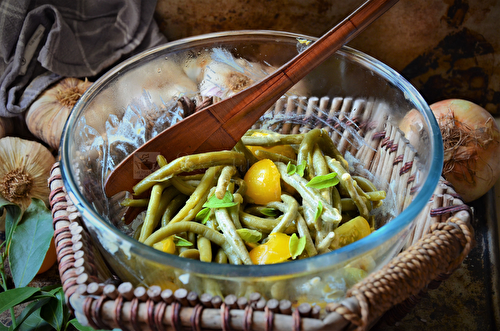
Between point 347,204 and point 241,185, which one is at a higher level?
point 241,185

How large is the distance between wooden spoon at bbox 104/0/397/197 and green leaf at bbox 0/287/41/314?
1.00ft

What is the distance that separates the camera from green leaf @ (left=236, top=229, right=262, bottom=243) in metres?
0.86

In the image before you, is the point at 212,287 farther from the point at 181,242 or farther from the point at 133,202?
the point at 133,202

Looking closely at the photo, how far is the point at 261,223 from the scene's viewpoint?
915 millimetres

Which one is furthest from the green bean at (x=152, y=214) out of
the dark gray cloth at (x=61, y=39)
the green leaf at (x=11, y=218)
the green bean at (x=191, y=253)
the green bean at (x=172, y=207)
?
the dark gray cloth at (x=61, y=39)

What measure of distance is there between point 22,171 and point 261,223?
40.4 inches

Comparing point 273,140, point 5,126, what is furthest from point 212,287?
point 5,126

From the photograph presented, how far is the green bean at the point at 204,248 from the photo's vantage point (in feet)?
2.73

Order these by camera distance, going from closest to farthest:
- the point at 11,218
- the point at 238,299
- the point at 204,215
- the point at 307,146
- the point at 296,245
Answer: the point at 238,299
the point at 296,245
the point at 204,215
the point at 307,146
the point at 11,218

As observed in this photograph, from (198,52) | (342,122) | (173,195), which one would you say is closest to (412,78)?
(342,122)

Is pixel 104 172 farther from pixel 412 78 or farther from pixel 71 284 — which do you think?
pixel 412 78

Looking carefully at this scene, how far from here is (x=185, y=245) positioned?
2.84 ft

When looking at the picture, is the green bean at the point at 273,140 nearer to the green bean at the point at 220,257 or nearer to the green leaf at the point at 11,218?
the green bean at the point at 220,257

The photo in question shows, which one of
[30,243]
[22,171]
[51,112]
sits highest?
[51,112]
